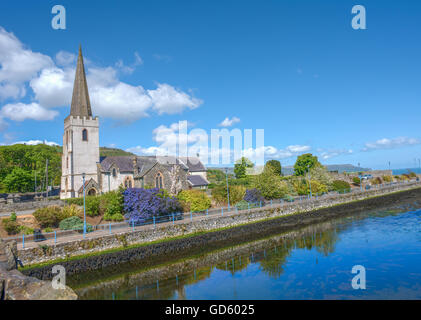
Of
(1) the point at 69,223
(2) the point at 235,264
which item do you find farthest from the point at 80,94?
(2) the point at 235,264

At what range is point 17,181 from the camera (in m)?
50.9

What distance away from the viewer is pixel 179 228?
959 inches

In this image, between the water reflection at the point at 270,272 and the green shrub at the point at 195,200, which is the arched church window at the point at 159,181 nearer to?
the green shrub at the point at 195,200

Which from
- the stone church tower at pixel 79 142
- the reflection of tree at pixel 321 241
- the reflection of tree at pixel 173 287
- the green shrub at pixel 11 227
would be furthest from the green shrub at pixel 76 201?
the reflection of tree at pixel 321 241

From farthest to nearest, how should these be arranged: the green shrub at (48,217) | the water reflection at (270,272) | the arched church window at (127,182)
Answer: the arched church window at (127,182), the green shrub at (48,217), the water reflection at (270,272)

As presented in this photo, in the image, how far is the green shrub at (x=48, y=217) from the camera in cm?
2601

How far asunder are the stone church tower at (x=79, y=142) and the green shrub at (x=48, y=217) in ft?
46.2

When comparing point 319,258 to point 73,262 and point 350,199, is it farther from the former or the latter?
point 350,199

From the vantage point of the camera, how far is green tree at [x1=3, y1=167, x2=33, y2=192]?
50.2 meters

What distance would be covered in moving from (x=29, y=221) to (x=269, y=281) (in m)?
24.6

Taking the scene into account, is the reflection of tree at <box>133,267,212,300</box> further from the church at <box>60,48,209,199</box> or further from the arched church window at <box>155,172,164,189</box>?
the arched church window at <box>155,172,164,189</box>

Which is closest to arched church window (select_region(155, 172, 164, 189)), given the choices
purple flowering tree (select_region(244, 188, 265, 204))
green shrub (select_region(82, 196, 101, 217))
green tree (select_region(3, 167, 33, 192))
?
green shrub (select_region(82, 196, 101, 217))
